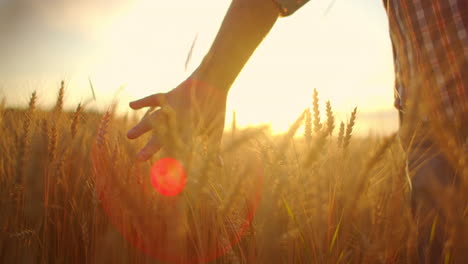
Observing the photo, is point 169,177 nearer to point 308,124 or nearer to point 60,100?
point 308,124

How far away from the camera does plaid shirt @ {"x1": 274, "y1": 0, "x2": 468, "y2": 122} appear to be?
2.93 feet

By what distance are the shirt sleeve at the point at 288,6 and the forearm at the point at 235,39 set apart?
0.03 metres

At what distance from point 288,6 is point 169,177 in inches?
25.6

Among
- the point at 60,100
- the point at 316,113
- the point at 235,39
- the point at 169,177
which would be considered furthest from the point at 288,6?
the point at 60,100

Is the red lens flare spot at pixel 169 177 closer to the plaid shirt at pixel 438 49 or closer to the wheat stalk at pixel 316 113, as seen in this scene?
the wheat stalk at pixel 316 113

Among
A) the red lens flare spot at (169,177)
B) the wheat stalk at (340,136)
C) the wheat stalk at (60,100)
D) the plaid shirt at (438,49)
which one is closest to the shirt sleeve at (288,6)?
the plaid shirt at (438,49)

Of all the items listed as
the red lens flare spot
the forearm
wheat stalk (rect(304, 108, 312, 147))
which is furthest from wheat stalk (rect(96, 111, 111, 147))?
wheat stalk (rect(304, 108, 312, 147))

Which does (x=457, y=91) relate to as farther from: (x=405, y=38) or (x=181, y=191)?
(x=181, y=191)

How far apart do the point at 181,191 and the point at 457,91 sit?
73cm

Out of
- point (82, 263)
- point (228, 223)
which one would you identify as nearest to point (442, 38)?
point (228, 223)

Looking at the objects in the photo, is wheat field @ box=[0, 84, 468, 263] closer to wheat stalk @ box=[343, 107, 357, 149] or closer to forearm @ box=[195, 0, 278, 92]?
wheat stalk @ box=[343, 107, 357, 149]

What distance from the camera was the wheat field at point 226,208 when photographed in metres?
0.64

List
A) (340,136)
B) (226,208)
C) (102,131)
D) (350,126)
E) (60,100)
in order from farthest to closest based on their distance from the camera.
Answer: (60,100) < (102,131) < (340,136) < (350,126) < (226,208)

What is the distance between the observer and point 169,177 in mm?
728
